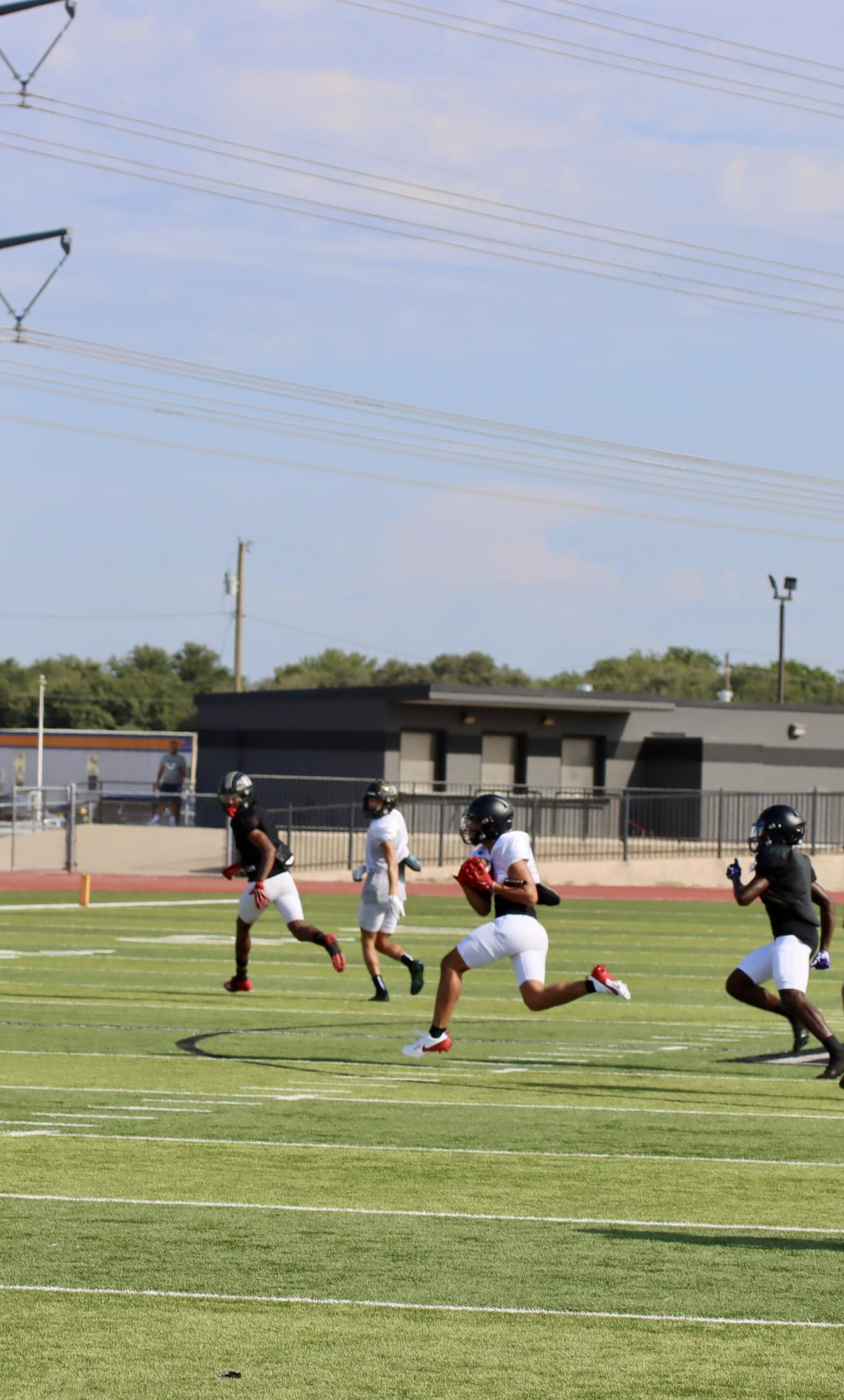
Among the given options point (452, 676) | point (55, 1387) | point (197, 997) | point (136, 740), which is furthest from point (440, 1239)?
point (452, 676)

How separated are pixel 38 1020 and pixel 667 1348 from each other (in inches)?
378

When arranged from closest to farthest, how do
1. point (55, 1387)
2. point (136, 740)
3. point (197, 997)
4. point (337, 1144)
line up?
point (55, 1387) → point (337, 1144) → point (197, 997) → point (136, 740)

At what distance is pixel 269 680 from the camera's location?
136000 mm

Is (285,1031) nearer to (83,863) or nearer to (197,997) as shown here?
(197,997)

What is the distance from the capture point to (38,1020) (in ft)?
47.0

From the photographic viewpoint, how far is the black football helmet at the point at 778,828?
11.4m

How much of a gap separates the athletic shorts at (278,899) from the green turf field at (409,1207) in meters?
0.84

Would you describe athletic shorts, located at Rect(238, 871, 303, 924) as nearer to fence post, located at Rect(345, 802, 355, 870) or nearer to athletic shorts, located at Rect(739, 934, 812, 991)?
athletic shorts, located at Rect(739, 934, 812, 991)

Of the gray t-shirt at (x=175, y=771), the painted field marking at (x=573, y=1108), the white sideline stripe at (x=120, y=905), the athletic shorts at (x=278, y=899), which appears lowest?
the white sideline stripe at (x=120, y=905)

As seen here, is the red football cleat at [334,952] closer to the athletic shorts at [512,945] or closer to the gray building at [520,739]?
the athletic shorts at [512,945]

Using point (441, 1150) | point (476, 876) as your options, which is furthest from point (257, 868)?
point (441, 1150)

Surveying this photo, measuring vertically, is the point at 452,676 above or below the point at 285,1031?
above

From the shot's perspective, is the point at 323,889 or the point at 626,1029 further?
the point at 323,889

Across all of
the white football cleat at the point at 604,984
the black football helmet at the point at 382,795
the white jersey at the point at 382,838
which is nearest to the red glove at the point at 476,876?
the white football cleat at the point at 604,984
